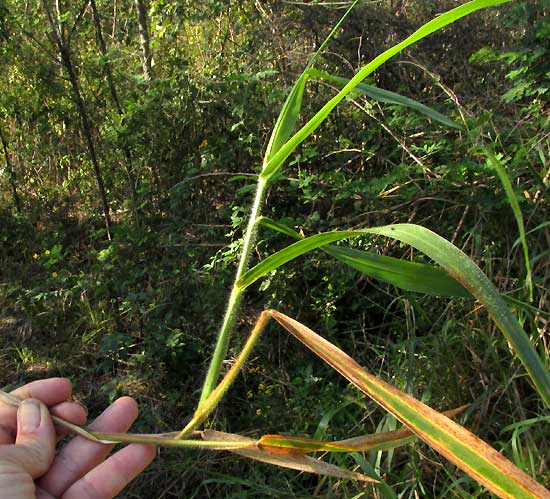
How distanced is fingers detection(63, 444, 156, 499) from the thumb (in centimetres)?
8

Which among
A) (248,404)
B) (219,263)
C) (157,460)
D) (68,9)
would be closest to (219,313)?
(219,263)

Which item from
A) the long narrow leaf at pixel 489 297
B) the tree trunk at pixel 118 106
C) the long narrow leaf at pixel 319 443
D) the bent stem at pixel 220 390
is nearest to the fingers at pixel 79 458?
the bent stem at pixel 220 390

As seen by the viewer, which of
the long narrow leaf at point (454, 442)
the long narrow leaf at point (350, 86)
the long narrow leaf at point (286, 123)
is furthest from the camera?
the long narrow leaf at point (286, 123)

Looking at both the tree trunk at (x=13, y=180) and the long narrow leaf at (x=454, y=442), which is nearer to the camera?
the long narrow leaf at (x=454, y=442)

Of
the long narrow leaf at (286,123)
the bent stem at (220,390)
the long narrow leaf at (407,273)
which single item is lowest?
the bent stem at (220,390)

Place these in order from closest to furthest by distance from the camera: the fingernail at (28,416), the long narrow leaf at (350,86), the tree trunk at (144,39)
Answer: the long narrow leaf at (350,86) < the fingernail at (28,416) < the tree trunk at (144,39)

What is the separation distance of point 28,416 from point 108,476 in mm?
195

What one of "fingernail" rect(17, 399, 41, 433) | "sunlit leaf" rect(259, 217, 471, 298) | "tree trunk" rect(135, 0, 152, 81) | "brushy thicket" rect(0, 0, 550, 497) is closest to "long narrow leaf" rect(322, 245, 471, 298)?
"sunlit leaf" rect(259, 217, 471, 298)

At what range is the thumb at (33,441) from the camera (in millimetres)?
1131

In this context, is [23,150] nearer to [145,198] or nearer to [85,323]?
[145,198]

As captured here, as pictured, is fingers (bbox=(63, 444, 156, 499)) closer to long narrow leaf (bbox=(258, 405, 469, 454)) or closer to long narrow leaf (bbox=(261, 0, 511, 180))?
long narrow leaf (bbox=(258, 405, 469, 454))

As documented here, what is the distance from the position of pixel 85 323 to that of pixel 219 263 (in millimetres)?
762

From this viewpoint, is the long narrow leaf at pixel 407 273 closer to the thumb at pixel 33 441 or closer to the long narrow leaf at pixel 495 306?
the long narrow leaf at pixel 495 306

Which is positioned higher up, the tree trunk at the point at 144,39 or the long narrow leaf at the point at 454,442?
the tree trunk at the point at 144,39
